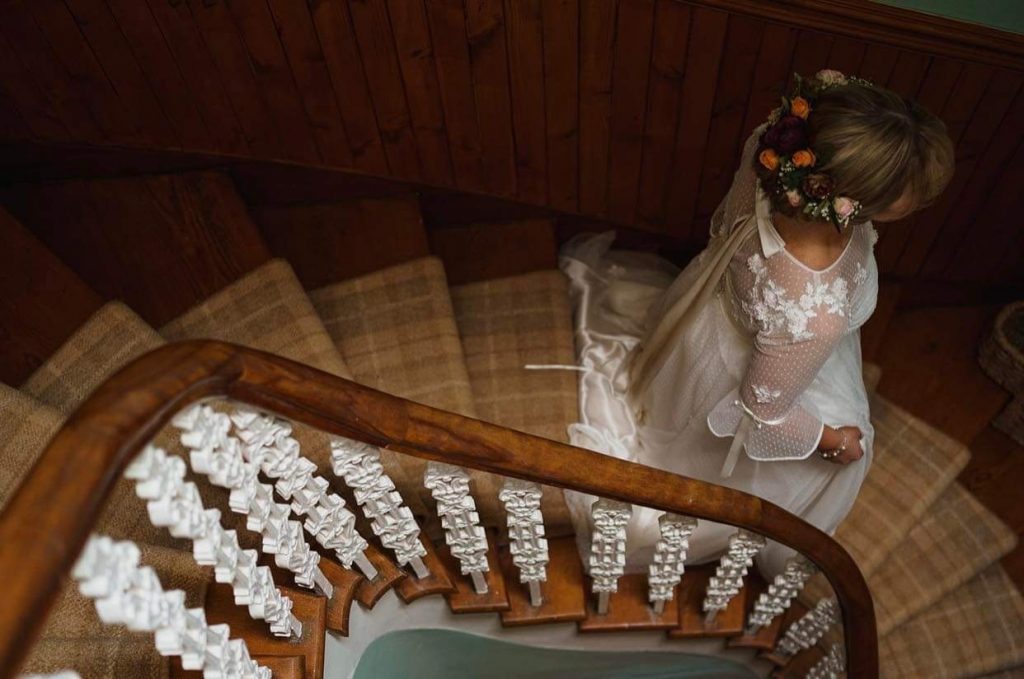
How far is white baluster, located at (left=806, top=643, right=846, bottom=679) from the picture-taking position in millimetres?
2639

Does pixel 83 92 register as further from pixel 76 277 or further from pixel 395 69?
pixel 395 69

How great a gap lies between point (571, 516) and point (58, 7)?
1866 millimetres

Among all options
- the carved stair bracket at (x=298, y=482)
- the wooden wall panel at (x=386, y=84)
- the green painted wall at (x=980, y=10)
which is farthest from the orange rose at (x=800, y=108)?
the carved stair bracket at (x=298, y=482)

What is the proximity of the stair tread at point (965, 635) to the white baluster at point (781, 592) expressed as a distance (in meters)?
0.55

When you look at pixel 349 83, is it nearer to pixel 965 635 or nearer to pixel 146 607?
pixel 146 607

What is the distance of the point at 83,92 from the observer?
245 centimetres

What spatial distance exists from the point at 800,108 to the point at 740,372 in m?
0.69

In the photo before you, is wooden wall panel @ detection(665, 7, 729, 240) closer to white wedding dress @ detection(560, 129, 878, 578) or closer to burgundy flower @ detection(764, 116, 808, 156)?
white wedding dress @ detection(560, 129, 878, 578)

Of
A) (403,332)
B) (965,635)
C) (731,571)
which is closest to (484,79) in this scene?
(403,332)

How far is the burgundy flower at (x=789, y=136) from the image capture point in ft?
6.08

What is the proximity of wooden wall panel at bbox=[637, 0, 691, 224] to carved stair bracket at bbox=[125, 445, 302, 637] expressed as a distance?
1.74 meters

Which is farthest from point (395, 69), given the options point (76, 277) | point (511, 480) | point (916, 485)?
point (916, 485)

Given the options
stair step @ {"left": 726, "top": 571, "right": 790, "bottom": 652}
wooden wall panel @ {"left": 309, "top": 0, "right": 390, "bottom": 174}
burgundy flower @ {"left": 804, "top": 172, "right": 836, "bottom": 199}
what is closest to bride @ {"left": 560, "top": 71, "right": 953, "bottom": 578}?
burgundy flower @ {"left": 804, "top": 172, "right": 836, "bottom": 199}

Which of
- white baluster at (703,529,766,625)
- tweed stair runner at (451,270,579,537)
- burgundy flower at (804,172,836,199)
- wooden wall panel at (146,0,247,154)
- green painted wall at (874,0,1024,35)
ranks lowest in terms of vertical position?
white baluster at (703,529,766,625)
